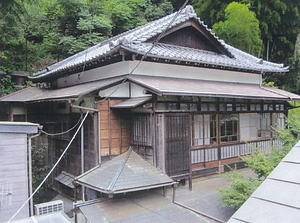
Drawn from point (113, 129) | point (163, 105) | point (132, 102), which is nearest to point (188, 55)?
point (163, 105)

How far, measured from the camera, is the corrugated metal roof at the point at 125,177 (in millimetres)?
5863

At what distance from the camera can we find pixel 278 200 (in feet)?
4.31

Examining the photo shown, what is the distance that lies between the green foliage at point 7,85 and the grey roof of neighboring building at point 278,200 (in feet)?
50.8

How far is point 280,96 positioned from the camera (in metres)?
10.4

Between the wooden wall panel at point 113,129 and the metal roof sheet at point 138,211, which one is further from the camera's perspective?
the wooden wall panel at point 113,129

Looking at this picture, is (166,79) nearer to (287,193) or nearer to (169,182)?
(169,182)

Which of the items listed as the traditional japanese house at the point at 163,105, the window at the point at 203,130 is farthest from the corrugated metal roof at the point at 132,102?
the window at the point at 203,130

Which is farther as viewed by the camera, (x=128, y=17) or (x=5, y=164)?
(x=128, y=17)

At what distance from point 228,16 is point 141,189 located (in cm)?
1190

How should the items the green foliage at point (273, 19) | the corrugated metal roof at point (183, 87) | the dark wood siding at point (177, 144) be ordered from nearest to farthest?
the corrugated metal roof at point (183, 87), the dark wood siding at point (177, 144), the green foliage at point (273, 19)

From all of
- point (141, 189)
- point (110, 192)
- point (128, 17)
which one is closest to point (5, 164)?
point (110, 192)

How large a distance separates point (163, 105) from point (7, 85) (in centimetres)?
1086

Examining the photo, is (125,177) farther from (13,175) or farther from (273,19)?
(273,19)

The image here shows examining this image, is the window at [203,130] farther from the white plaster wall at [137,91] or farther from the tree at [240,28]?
the tree at [240,28]
